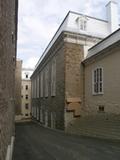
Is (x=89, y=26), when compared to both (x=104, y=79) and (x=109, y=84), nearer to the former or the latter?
(x=104, y=79)

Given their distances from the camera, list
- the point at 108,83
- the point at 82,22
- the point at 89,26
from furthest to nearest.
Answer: the point at 89,26 < the point at 82,22 < the point at 108,83

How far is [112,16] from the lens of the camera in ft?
60.5

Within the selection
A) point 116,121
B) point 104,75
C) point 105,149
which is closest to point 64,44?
point 104,75

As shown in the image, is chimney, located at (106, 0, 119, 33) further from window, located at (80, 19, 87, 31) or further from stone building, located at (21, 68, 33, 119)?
stone building, located at (21, 68, 33, 119)

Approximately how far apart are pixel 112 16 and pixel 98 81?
346 inches

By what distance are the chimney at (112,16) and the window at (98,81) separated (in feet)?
23.2

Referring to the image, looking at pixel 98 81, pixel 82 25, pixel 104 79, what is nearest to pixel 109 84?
pixel 104 79

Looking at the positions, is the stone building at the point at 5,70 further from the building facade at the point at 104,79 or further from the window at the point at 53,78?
the window at the point at 53,78

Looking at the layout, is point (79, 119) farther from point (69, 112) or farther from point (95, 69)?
point (95, 69)

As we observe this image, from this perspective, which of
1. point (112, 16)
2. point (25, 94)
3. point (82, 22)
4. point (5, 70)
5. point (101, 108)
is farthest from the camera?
point (25, 94)

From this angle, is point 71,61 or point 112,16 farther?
point 112,16

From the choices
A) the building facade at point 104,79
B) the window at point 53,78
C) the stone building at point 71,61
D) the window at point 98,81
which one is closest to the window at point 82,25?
the stone building at point 71,61

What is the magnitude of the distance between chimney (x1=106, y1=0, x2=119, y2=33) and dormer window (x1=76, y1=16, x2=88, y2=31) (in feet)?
9.37

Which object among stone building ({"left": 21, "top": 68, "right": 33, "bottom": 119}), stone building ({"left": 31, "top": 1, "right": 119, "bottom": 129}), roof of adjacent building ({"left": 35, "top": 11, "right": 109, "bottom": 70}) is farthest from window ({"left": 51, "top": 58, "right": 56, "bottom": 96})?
stone building ({"left": 21, "top": 68, "right": 33, "bottom": 119})
